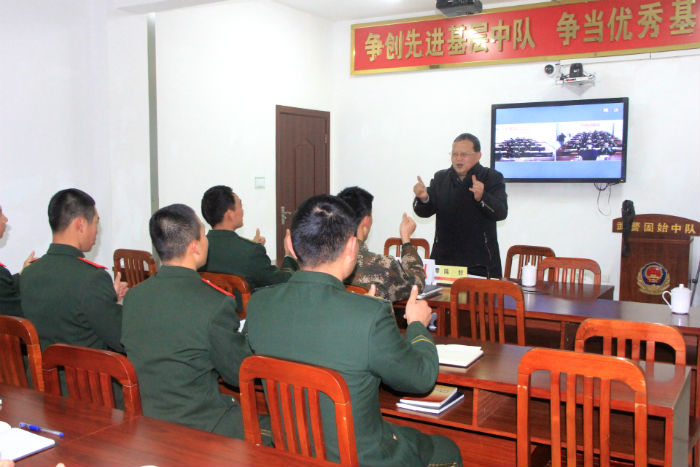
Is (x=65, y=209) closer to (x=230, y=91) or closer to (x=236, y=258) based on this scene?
(x=236, y=258)

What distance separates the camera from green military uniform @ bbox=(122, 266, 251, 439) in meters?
1.77

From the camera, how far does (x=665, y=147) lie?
5.33 m

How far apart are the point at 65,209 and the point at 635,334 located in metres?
2.17

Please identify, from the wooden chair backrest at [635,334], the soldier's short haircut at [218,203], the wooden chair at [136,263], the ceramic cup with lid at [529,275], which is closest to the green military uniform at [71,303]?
the soldier's short haircut at [218,203]

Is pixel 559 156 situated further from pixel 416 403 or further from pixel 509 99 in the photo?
pixel 416 403

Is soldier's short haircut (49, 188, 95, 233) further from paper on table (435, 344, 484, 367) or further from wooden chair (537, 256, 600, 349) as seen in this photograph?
wooden chair (537, 256, 600, 349)

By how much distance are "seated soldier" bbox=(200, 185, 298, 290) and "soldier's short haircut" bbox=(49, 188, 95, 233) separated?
912 millimetres

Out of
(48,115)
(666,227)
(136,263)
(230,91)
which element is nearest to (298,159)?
(230,91)

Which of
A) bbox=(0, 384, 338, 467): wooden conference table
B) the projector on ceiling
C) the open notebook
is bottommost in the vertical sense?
bbox=(0, 384, 338, 467): wooden conference table

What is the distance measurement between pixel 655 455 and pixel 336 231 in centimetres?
111

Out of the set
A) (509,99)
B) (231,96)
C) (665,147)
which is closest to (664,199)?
(665,147)

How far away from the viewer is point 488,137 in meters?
6.11

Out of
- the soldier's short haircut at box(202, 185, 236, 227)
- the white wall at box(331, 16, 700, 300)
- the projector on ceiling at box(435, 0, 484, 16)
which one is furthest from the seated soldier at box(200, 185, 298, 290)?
the white wall at box(331, 16, 700, 300)

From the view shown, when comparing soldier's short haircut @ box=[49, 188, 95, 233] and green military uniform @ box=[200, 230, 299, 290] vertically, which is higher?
soldier's short haircut @ box=[49, 188, 95, 233]
